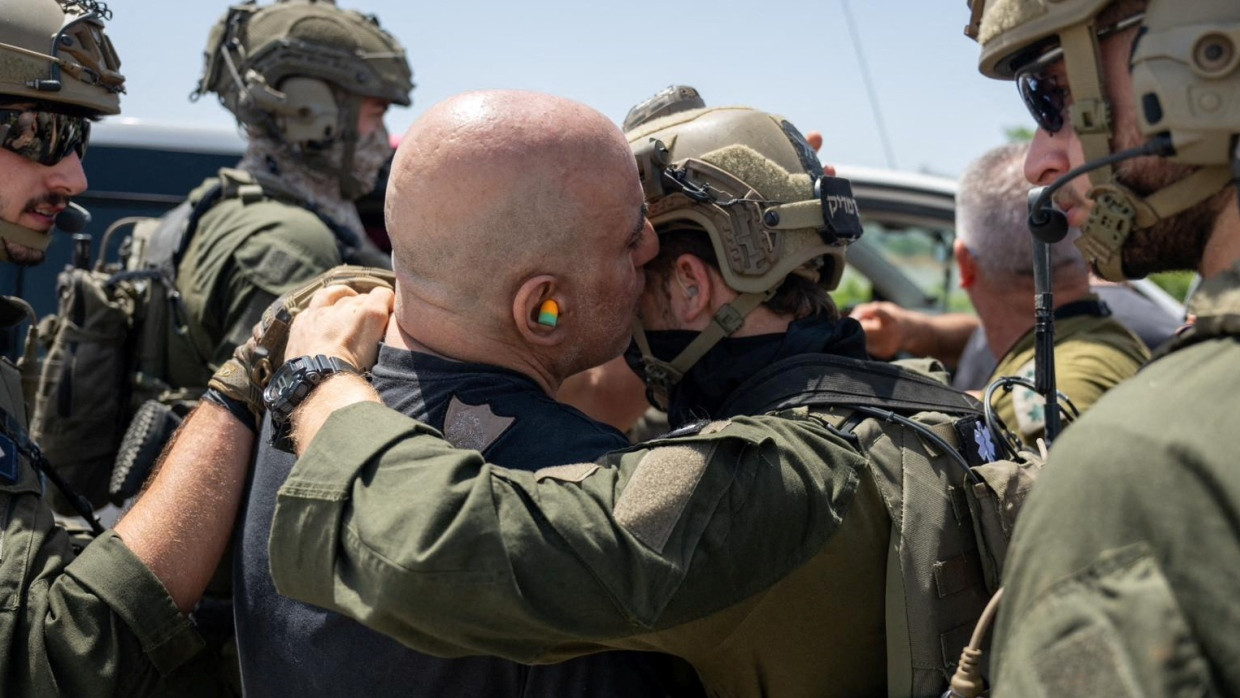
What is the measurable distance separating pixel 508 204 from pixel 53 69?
123 cm

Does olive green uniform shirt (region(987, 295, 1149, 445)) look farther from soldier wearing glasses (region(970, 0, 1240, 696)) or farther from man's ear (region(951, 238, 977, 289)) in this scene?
soldier wearing glasses (region(970, 0, 1240, 696))

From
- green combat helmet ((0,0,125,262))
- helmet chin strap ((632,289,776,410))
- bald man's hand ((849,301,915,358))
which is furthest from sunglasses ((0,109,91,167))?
bald man's hand ((849,301,915,358))

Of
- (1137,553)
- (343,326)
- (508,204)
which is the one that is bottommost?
(1137,553)

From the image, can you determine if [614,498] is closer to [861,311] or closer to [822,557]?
[822,557]

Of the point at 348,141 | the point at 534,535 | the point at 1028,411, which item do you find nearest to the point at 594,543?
the point at 534,535

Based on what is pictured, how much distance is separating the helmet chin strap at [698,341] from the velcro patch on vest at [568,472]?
23.3 inches

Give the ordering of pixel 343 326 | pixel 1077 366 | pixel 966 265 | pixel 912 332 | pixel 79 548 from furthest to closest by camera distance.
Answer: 1. pixel 912 332
2. pixel 966 265
3. pixel 1077 366
4. pixel 79 548
5. pixel 343 326

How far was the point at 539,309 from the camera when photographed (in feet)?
6.41

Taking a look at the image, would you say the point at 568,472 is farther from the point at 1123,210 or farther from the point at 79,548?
the point at 79,548

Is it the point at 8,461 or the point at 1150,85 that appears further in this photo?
the point at 8,461

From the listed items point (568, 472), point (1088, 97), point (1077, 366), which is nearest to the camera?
point (1088, 97)

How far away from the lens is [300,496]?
5.57 feet

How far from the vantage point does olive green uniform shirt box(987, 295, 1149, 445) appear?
10.4ft

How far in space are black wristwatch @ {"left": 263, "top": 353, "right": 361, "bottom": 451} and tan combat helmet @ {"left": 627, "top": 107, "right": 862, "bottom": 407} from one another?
710mm
